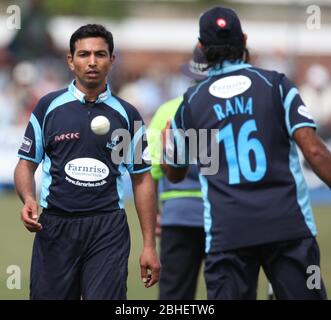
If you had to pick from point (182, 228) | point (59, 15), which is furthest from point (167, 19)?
point (182, 228)

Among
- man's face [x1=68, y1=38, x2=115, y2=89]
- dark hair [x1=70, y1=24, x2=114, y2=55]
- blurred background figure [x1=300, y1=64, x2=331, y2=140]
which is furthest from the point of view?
blurred background figure [x1=300, y1=64, x2=331, y2=140]

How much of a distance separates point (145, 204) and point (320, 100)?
19.3 metres

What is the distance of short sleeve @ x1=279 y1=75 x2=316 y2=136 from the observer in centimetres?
665

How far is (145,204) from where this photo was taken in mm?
7316

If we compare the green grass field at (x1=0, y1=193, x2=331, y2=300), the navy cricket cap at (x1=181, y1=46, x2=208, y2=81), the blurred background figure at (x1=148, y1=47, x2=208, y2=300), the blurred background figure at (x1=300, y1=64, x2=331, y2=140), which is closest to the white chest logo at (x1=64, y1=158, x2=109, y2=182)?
the navy cricket cap at (x1=181, y1=46, x2=208, y2=81)

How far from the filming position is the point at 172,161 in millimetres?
7367

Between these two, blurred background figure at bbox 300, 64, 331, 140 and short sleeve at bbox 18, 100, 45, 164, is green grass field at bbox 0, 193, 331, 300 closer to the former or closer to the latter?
blurred background figure at bbox 300, 64, 331, 140

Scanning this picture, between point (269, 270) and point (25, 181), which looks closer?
point (269, 270)

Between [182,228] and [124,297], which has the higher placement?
[182,228]

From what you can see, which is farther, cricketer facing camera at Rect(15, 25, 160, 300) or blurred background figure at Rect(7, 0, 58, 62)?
blurred background figure at Rect(7, 0, 58, 62)

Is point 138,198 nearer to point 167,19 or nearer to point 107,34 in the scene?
point 107,34

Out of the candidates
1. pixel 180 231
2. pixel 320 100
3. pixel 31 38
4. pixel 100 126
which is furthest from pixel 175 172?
pixel 31 38

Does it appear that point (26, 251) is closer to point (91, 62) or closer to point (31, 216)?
point (91, 62)

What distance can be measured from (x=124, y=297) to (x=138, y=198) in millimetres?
723
